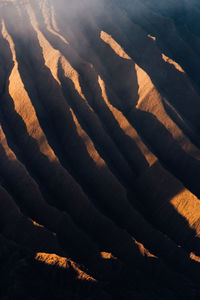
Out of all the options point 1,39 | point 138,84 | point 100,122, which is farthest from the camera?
point 1,39

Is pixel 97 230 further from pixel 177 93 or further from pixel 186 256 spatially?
pixel 177 93

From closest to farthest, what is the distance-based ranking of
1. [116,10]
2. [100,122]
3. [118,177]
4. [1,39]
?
[118,177] → [100,122] → [1,39] → [116,10]

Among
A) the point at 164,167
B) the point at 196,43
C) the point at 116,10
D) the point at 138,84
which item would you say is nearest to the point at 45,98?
the point at 138,84

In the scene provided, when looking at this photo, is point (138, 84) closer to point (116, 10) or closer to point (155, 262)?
point (116, 10)

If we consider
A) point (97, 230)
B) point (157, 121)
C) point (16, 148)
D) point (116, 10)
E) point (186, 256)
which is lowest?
point (186, 256)

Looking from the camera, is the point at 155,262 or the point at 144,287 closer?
the point at 144,287

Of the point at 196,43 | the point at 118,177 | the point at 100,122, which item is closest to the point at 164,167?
the point at 118,177

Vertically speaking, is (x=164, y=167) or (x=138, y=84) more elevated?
(x=138, y=84)
